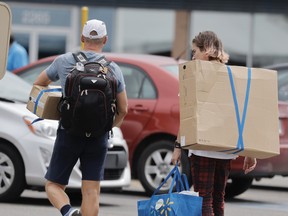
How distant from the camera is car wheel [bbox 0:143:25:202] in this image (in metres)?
10.9

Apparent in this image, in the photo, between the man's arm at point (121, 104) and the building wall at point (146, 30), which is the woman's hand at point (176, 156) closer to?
the man's arm at point (121, 104)

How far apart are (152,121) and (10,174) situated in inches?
91.2

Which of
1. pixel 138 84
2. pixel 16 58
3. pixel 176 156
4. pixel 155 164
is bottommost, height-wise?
pixel 176 156

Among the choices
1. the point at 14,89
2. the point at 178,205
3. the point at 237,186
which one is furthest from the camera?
the point at 237,186

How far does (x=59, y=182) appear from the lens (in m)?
8.03

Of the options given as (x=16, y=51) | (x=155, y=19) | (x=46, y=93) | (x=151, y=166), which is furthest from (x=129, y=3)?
(x=46, y=93)

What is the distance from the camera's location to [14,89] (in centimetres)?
1185

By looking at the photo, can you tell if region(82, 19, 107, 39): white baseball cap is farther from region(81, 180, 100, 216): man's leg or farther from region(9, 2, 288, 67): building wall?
region(9, 2, 288, 67): building wall

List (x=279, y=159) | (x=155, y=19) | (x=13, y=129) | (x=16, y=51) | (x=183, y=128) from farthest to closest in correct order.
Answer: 1. (x=155, y=19)
2. (x=16, y=51)
3. (x=279, y=159)
4. (x=13, y=129)
5. (x=183, y=128)

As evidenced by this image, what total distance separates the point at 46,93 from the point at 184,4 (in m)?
18.4

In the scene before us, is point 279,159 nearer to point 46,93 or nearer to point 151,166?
point 151,166

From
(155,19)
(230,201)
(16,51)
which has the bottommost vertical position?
(230,201)

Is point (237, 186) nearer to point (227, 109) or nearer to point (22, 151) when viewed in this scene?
point (22, 151)

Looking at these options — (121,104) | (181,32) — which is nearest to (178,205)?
(121,104)
